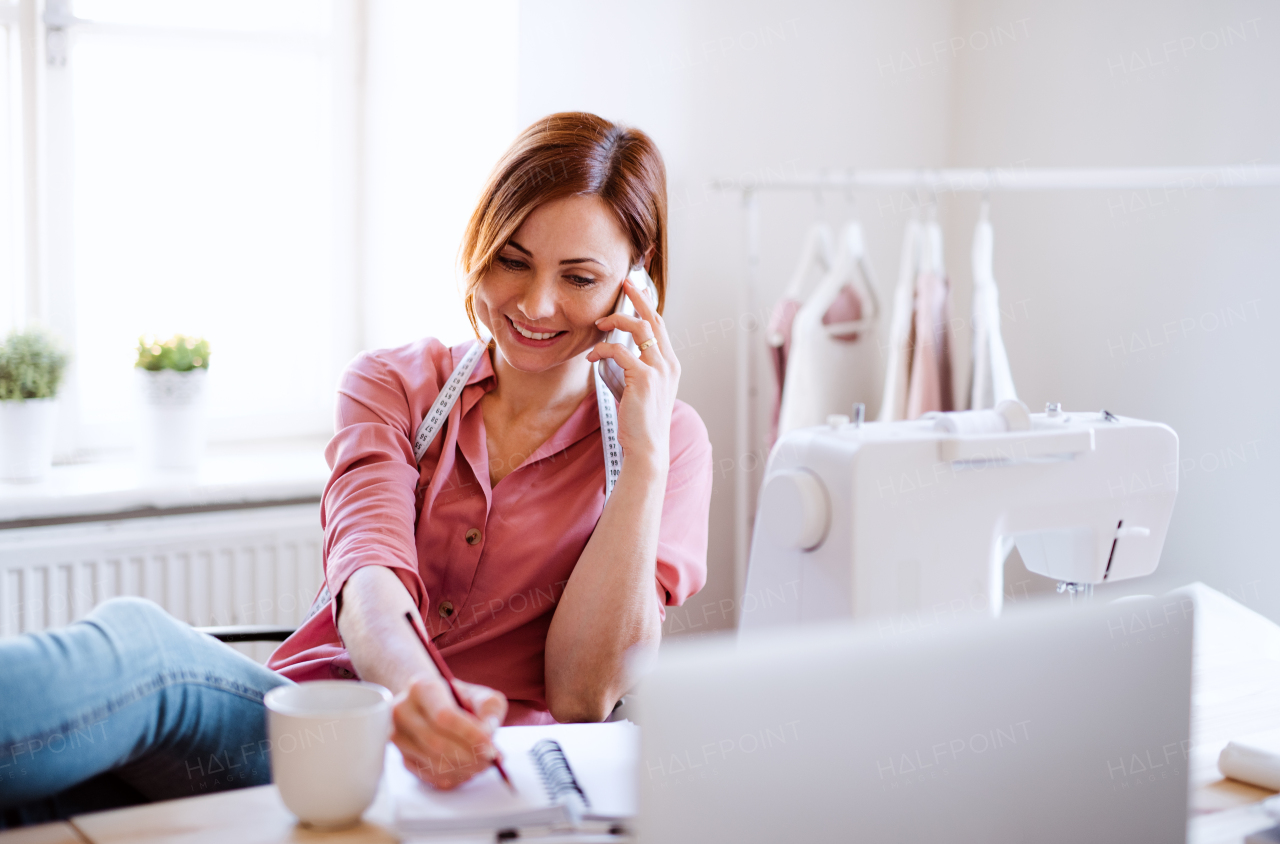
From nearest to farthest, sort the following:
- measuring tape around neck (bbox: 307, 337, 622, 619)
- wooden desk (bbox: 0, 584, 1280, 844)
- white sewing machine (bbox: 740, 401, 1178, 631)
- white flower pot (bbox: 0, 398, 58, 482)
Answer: wooden desk (bbox: 0, 584, 1280, 844)
white sewing machine (bbox: 740, 401, 1178, 631)
measuring tape around neck (bbox: 307, 337, 622, 619)
white flower pot (bbox: 0, 398, 58, 482)

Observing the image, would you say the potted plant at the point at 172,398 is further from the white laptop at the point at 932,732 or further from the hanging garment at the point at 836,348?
the white laptop at the point at 932,732

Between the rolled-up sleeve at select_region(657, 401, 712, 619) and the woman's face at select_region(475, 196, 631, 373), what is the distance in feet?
0.60

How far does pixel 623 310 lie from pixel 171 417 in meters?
1.19

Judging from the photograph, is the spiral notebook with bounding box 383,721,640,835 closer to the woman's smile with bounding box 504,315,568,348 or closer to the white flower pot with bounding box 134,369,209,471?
the woman's smile with bounding box 504,315,568,348

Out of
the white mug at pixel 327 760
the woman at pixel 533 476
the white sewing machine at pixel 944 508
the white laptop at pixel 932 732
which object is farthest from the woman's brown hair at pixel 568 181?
the white laptop at pixel 932 732

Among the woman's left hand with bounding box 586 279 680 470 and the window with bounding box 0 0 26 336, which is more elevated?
the window with bounding box 0 0 26 336

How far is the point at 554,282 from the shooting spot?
130 centimetres

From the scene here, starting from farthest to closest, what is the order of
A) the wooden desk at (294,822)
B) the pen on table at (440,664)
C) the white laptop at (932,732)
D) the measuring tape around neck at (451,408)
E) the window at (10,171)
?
the window at (10,171), the measuring tape around neck at (451,408), the pen on table at (440,664), the wooden desk at (294,822), the white laptop at (932,732)

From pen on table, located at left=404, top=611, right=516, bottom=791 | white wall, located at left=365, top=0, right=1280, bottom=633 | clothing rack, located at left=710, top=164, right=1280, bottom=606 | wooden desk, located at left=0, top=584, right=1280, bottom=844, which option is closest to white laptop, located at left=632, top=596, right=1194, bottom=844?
wooden desk, located at left=0, top=584, right=1280, bottom=844

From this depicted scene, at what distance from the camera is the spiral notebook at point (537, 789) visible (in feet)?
2.32

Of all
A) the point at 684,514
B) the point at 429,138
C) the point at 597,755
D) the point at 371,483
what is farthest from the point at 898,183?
the point at 597,755

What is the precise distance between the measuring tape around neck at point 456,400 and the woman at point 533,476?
1 centimetres

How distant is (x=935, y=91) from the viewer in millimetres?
2697

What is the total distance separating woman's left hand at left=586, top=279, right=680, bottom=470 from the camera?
4.24 feet
